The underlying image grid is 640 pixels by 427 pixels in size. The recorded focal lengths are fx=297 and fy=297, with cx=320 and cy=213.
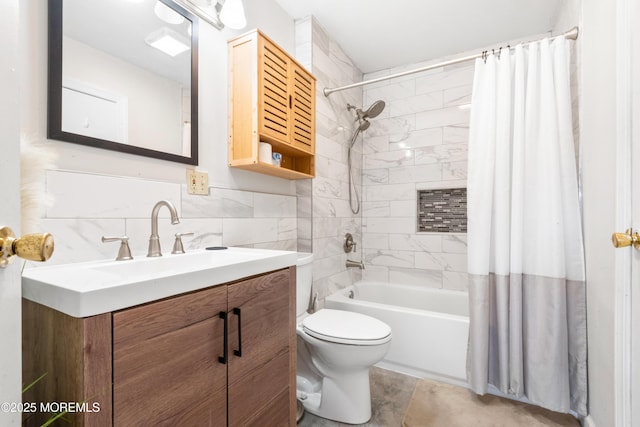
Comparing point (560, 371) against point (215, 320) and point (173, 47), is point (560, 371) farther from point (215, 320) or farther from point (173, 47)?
point (173, 47)

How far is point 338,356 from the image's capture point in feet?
4.80

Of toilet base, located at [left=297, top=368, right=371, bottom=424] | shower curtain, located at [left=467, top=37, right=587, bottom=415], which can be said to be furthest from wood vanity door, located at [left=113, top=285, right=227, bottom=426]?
shower curtain, located at [left=467, top=37, right=587, bottom=415]

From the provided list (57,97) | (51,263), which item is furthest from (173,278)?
(57,97)

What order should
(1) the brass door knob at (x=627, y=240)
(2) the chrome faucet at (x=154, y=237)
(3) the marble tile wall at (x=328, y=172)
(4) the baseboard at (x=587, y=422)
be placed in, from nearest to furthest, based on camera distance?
1. (1) the brass door knob at (x=627, y=240)
2. (2) the chrome faucet at (x=154, y=237)
3. (4) the baseboard at (x=587, y=422)
4. (3) the marble tile wall at (x=328, y=172)

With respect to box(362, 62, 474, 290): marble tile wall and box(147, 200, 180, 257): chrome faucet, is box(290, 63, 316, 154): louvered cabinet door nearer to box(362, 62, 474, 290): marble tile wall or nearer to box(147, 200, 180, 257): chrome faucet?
box(147, 200, 180, 257): chrome faucet

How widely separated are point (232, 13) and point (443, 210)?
2.11 meters

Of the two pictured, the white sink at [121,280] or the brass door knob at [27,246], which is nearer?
the brass door knob at [27,246]

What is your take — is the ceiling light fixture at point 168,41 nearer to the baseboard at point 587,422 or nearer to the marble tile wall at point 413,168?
the marble tile wall at point 413,168

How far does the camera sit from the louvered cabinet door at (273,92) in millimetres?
1551

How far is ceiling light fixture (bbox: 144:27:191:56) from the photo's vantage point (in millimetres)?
1264

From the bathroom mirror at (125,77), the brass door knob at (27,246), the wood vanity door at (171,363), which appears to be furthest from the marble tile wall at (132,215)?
the brass door knob at (27,246)

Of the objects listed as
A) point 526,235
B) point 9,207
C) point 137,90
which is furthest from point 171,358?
point 526,235

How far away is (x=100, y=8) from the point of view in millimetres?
1087

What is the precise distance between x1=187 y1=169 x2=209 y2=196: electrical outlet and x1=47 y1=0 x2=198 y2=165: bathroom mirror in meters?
0.06
